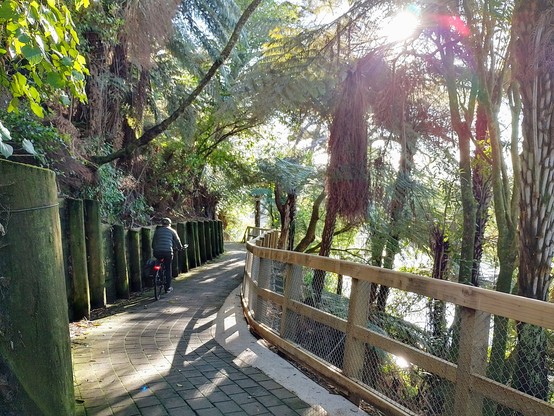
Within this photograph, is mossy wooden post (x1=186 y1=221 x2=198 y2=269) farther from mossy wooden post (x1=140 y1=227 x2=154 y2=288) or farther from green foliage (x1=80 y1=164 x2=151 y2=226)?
mossy wooden post (x1=140 y1=227 x2=154 y2=288)

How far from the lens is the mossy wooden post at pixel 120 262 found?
30.0ft

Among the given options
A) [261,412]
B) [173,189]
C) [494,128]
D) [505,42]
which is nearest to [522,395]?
[261,412]

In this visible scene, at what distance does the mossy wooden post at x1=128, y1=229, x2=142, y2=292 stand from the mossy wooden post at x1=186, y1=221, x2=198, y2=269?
16.2ft

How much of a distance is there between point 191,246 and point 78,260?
28.3 ft

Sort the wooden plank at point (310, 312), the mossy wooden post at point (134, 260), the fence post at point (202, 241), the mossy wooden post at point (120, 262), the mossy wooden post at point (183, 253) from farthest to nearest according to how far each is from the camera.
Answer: the fence post at point (202, 241) < the mossy wooden post at point (183, 253) < the mossy wooden post at point (134, 260) < the mossy wooden post at point (120, 262) < the wooden plank at point (310, 312)

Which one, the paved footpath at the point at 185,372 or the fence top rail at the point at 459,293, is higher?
the fence top rail at the point at 459,293

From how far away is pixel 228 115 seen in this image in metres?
10.9

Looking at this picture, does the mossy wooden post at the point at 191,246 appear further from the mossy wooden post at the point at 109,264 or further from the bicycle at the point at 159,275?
the mossy wooden post at the point at 109,264

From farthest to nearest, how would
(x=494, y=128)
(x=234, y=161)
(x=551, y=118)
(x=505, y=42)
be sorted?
1. (x=234, y=161)
2. (x=505, y=42)
3. (x=494, y=128)
4. (x=551, y=118)

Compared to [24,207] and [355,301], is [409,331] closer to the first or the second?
[355,301]

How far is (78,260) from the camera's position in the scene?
6.91 meters

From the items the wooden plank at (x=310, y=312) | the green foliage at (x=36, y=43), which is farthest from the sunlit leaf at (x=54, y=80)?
the wooden plank at (x=310, y=312)

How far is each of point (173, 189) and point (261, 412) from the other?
16550mm

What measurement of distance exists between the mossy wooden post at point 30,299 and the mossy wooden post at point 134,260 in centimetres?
736
